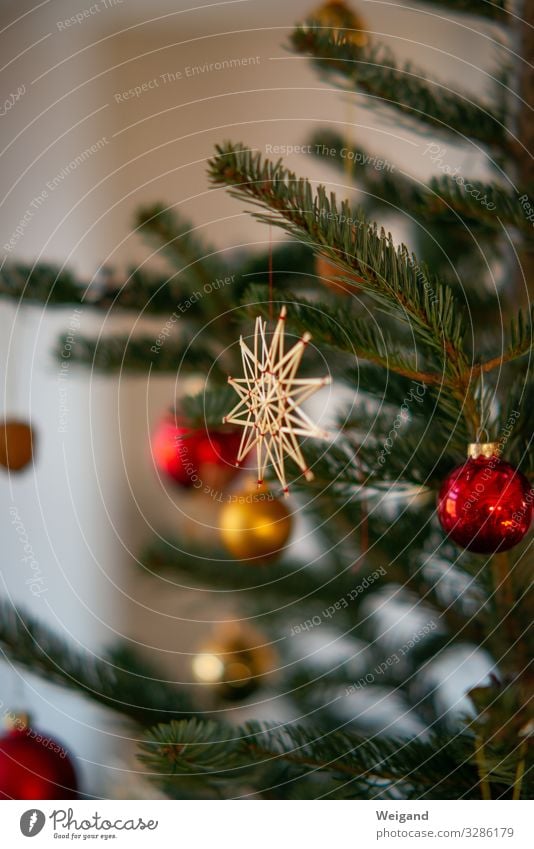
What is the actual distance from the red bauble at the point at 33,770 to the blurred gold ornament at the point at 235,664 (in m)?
0.19

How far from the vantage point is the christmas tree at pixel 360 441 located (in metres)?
0.34

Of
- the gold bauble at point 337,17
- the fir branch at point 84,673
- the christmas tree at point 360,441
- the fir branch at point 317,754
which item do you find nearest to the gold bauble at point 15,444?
the christmas tree at point 360,441

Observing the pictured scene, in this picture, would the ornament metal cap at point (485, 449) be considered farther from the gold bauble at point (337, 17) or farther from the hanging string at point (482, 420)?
the gold bauble at point (337, 17)

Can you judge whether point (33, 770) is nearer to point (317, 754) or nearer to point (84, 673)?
point (84, 673)

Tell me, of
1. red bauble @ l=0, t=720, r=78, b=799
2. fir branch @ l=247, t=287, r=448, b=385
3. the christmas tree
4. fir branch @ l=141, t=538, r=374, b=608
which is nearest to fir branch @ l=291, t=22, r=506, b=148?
the christmas tree

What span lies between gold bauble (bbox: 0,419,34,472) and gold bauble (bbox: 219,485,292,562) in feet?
0.45

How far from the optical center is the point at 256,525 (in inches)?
20.7

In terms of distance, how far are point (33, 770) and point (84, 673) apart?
2.8 inches

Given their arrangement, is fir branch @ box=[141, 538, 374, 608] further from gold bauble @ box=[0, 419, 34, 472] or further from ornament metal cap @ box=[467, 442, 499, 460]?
ornament metal cap @ box=[467, 442, 499, 460]

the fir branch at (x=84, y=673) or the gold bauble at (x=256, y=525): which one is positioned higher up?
the gold bauble at (x=256, y=525)

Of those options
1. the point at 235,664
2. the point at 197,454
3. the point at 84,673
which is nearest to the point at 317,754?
the point at 84,673

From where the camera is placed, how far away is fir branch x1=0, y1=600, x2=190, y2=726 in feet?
1.35

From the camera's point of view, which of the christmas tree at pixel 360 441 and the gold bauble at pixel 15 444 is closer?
the christmas tree at pixel 360 441
